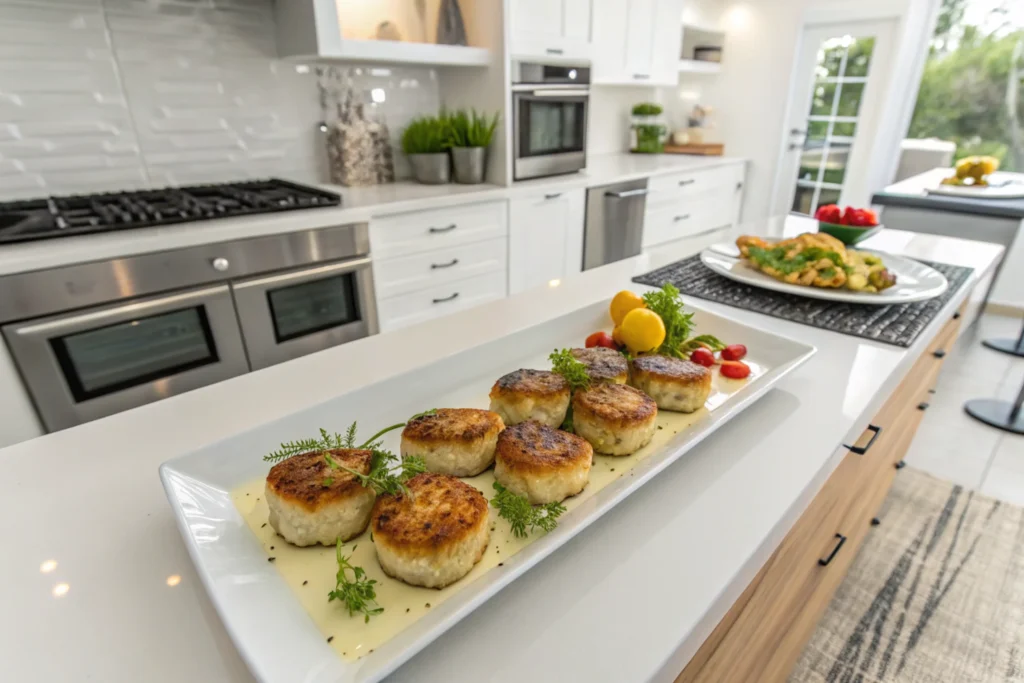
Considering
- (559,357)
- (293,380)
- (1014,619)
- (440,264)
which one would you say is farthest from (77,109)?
(1014,619)

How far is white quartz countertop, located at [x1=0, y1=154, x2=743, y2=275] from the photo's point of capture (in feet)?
5.03

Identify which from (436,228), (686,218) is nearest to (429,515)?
(436,228)

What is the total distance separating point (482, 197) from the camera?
251 centimetres

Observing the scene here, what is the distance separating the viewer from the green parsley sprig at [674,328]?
0.99 meters

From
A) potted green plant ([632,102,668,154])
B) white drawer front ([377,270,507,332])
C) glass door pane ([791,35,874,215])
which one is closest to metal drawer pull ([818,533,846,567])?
white drawer front ([377,270,507,332])

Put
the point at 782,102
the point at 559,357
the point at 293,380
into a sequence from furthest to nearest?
the point at 782,102 < the point at 293,380 < the point at 559,357

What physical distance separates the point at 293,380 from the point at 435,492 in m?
0.48

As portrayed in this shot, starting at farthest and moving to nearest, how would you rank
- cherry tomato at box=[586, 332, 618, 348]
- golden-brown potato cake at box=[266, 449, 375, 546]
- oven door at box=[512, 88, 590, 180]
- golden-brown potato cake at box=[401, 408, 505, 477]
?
oven door at box=[512, 88, 590, 180], cherry tomato at box=[586, 332, 618, 348], golden-brown potato cake at box=[401, 408, 505, 477], golden-brown potato cake at box=[266, 449, 375, 546]

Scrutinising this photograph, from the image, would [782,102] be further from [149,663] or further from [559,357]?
[149,663]

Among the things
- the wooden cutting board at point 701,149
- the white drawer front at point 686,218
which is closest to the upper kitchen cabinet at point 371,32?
the white drawer front at point 686,218

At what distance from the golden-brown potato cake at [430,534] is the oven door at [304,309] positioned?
162 centimetres

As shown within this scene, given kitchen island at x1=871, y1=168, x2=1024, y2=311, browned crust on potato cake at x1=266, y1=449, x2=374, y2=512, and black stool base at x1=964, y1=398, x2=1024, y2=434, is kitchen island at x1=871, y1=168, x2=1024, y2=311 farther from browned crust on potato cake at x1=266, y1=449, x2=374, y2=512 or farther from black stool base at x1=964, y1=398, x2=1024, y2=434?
browned crust on potato cake at x1=266, y1=449, x2=374, y2=512

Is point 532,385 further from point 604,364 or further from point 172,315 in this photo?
point 172,315

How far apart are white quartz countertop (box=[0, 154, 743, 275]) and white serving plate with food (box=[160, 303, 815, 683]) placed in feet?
4.22
